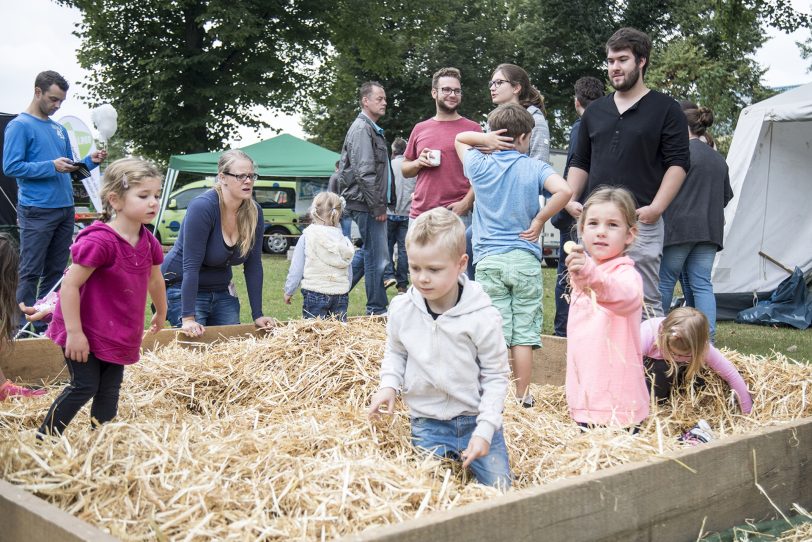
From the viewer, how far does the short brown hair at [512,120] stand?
478 centimetres

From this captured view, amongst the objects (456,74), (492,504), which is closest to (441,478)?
(492,504)

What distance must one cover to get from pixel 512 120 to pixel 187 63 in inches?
925

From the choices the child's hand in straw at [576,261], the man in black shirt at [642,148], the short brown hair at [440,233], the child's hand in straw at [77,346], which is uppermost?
the man in black shirt at [642,148]

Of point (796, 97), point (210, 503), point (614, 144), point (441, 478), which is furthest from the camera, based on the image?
point (796, 97)

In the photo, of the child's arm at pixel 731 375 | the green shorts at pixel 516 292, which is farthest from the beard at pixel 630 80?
the child's arm at pixel 731 375

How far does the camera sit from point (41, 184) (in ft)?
21.8

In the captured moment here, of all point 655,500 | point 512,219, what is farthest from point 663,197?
point 655,500

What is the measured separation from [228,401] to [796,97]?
7.70 metres

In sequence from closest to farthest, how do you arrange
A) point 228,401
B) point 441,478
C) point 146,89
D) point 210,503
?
point 210,503
point 441,478
point 228,401
point 146,89

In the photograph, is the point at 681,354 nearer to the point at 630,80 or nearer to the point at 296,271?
the point at 630,80

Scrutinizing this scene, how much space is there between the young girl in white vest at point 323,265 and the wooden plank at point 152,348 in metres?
0.99

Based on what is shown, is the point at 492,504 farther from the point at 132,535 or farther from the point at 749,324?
the point at 749,324

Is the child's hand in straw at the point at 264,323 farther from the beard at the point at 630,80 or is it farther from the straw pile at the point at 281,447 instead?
the beard at the point at 630,80

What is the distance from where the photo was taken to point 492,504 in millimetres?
2219
